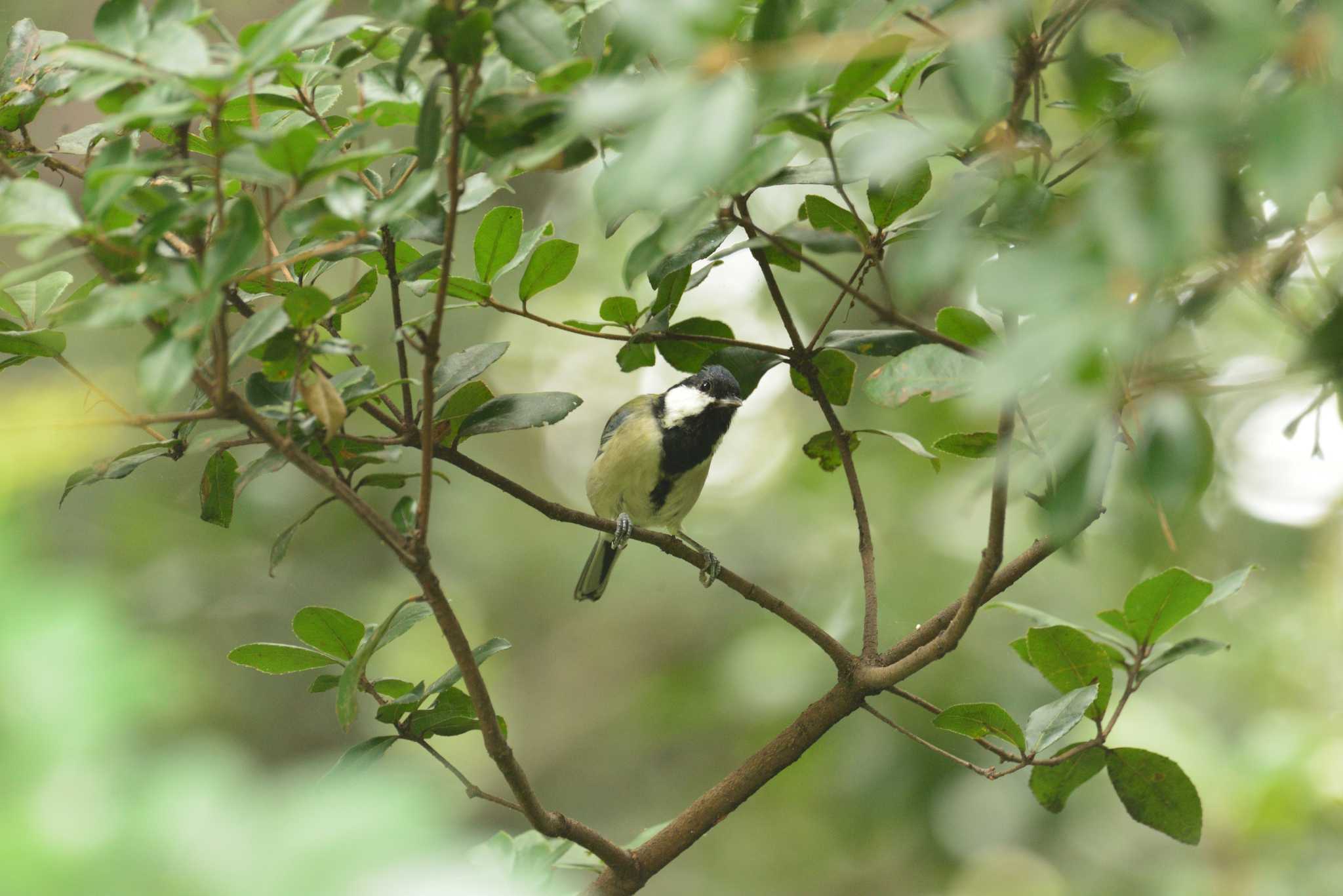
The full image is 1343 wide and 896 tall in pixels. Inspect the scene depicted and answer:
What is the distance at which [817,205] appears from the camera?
1.71m

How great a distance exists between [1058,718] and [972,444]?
0.41m

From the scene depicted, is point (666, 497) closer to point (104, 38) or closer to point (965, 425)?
point (965, 425)

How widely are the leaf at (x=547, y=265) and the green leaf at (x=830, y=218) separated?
0.38m

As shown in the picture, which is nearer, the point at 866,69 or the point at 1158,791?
the point at 866,69

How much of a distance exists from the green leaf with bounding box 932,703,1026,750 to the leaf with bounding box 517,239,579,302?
0.91 meters

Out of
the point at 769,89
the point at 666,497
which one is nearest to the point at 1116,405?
the point at 769,89

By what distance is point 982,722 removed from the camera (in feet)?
5.60

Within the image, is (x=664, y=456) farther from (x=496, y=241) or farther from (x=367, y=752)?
(x=367, y=752)

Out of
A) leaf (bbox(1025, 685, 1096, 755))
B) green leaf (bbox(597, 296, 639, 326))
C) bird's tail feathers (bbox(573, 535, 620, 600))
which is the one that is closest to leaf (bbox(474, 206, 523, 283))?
green leaf (bbox(597, 296, 639, 326))

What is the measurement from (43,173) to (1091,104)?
2715 millimetres

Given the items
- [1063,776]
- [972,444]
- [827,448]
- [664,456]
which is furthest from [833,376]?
[664,456]

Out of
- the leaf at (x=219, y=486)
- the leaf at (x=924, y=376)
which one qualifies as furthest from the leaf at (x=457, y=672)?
the leaf at (x=924, y=376)

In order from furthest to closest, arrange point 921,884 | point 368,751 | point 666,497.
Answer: point 921,884 → point 666,497 → point 368,751

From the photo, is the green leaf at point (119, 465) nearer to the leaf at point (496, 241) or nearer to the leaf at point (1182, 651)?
the leaf at point (496, 241)
